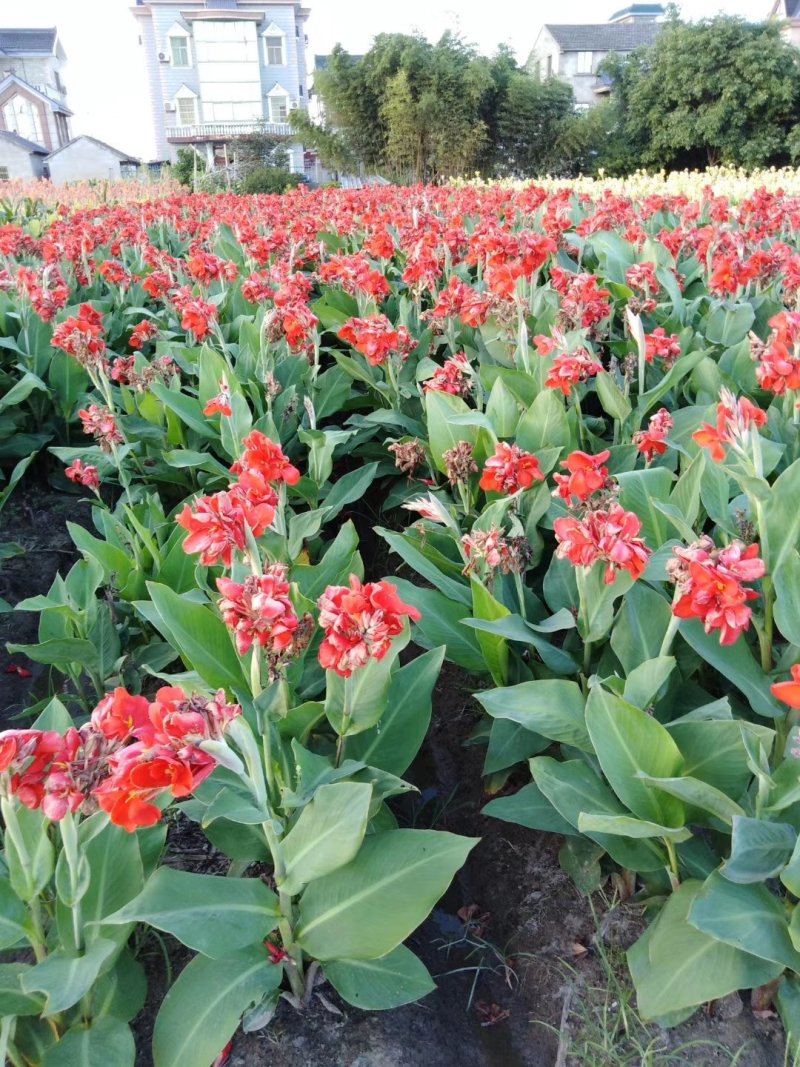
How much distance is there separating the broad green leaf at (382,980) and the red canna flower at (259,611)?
0.70 meters

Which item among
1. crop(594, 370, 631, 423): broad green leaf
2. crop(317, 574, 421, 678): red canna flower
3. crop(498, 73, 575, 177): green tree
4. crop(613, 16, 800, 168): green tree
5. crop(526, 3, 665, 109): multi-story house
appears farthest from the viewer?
crop(526, 3, 665, 109): multi-story house

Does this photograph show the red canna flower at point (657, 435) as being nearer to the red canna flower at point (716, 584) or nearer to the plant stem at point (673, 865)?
the red canna flower at point (716, 584)

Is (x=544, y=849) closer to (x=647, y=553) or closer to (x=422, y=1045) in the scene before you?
(x=422, y=1045)

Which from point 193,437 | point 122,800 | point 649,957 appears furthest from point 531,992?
point 193,437

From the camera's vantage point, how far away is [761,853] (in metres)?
1.35

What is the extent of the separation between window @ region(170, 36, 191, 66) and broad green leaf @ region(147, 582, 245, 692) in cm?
5996

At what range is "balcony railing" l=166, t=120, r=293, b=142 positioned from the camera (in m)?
49.9

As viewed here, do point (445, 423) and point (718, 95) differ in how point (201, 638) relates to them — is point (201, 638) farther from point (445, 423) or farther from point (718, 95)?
point (718, 95)

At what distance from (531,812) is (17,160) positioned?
58.7 m

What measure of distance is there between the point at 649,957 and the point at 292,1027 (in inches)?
28.8

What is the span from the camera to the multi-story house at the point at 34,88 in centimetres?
6000

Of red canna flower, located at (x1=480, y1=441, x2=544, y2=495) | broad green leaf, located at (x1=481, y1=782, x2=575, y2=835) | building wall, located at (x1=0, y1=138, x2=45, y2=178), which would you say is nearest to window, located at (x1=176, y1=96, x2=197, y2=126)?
building wall, located at (x1=0, y1=138, x2=45, y2=178)

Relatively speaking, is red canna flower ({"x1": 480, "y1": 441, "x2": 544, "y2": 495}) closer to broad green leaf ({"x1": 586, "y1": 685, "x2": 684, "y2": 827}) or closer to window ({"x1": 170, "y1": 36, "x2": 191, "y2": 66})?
broad green leaf ({"x1": 586, "y1": 685, "x2": 684, "y2": 827})

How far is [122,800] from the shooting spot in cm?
104
